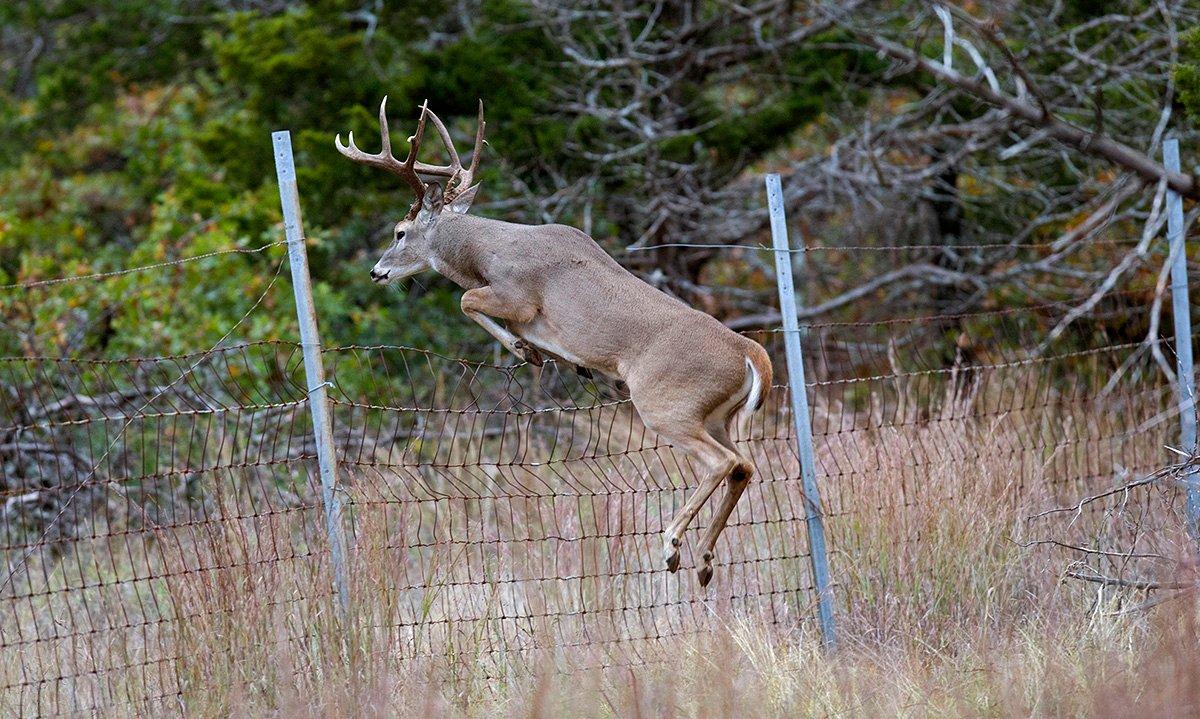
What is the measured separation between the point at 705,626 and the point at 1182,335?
3.04 m

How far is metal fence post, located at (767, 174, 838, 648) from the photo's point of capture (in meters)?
5.90

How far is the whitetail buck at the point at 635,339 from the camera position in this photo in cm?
520

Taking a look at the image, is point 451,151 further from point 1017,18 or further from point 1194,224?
point 1017,18

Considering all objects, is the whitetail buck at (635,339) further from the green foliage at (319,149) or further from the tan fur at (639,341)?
the green foliage at (319,149)

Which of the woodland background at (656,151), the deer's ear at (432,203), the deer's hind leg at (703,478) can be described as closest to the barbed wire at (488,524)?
the deer's hind leg at (703,478)

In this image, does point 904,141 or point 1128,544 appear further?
point 904,141

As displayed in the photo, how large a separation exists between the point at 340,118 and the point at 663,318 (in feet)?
22.0

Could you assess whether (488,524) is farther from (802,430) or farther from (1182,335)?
(1182,335)

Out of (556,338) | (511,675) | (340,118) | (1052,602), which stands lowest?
(340,118)

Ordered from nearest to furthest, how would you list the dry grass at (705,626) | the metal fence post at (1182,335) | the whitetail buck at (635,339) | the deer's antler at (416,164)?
the dry grass at (705,626) < the whitetail buck at (635,339) < the deer's antler at (416,164) < the metal fence post at (1182,335)

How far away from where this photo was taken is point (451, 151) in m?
6.24

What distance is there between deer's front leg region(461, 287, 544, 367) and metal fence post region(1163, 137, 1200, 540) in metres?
2.93

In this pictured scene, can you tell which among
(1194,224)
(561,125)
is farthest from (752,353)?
(561,125)

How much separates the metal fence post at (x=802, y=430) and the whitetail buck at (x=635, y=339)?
0.36m
